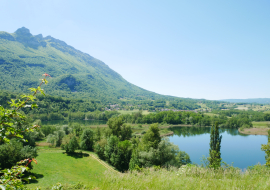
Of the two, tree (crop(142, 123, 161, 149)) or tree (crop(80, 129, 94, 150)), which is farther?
tree (crop(80, 129, 94, 150))

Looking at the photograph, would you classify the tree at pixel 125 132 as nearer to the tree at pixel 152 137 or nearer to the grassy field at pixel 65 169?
the grassy field at pixel 65 169

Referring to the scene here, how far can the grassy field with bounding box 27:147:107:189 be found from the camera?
1934 cm

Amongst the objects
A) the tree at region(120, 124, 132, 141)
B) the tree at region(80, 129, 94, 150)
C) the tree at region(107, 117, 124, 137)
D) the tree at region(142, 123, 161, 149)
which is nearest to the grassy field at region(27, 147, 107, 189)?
the tree at region(80, 129, 94, 150)

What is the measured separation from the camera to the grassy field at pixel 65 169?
19344mm

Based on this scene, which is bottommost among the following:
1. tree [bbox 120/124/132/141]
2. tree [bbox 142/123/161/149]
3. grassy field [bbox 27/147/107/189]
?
grassy field [bbox 27/147/107/189]

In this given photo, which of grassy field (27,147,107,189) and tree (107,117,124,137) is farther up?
tree (107,117,124,137)

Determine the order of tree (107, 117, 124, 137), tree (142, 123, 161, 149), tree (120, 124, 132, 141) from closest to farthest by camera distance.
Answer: tree (142, 123, 161, 149), tree (107, 117, 124, 137), tree (120, 124, 132, 141)

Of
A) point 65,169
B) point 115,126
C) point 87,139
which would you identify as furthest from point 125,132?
point 65,169

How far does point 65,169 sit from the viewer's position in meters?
23.4

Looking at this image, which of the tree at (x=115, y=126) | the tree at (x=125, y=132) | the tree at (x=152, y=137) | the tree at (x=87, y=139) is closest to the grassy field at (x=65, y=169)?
the tree at (x=87, y=139)

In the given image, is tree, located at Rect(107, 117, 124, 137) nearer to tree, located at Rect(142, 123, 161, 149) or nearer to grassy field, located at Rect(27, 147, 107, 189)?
grassy field, located at Rect(27, 147, 107, 189)

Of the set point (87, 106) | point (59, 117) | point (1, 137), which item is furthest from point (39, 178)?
point (87, 106)

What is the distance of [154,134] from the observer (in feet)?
77.7

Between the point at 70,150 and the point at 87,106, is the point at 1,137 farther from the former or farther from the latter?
the point at 87,106
